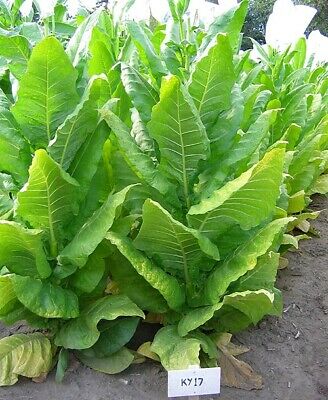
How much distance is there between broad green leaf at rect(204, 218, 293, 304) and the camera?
2.03 m

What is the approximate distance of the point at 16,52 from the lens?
2156 millimetres

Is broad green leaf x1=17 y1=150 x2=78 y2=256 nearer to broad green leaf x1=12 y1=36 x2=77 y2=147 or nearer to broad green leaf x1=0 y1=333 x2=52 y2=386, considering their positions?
broad green leaf x1=12 y1=36 x2=77 y2=147

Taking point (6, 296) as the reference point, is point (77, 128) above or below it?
above

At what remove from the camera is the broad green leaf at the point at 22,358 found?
212 centimetres

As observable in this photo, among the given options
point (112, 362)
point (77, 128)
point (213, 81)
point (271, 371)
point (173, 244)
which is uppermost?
point (213, 81)

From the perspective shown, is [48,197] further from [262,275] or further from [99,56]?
[262,275]

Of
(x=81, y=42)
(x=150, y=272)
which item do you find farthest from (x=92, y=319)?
(x=81, y=42)

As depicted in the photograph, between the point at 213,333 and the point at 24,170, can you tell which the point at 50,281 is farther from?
the point at 213,333

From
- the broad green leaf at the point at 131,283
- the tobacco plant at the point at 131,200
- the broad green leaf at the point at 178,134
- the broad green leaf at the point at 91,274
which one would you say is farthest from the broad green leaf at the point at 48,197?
the broad green leaf at the point at 178,134

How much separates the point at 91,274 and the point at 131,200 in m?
0.30

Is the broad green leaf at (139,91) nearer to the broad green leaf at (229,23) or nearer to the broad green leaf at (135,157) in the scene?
the broad green leaf at (135,157)

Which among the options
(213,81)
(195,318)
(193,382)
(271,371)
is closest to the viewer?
(193,382)

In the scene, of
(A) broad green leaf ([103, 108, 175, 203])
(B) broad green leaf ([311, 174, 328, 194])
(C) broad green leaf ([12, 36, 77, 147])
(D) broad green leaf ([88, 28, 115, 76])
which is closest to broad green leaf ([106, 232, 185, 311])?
(A) broad green leaf ([103, 108, 175, 203])

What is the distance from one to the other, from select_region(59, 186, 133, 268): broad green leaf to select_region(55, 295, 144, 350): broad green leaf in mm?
177
